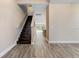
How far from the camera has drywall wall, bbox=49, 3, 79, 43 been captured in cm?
787

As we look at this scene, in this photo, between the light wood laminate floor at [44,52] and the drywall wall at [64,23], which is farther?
the drywall wall at [64,23]

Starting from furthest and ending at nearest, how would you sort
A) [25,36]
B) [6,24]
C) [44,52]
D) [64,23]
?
[25,36], [64,23], [6,24], [44,52]

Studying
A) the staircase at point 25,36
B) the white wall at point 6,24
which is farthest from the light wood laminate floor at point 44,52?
the staircase at point 25,36

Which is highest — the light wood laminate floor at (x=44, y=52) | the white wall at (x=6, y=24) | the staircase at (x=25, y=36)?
the white wall at (x=6, y=24)

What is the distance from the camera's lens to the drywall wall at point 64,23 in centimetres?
787

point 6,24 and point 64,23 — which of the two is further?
point 64,23

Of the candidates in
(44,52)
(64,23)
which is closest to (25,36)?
(64,23)

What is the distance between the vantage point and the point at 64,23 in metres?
7.93

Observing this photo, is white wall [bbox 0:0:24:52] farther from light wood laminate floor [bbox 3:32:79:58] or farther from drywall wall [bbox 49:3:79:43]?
drywall wall [bbox 49:3:79:43]

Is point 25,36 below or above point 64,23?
below

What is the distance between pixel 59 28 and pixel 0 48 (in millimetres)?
4265

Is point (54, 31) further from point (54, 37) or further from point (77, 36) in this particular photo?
point (77, 36)

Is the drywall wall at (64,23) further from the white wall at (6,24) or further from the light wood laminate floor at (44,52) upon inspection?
the white wall at (6,24)

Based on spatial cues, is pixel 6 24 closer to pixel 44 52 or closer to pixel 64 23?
pixel 44 52
